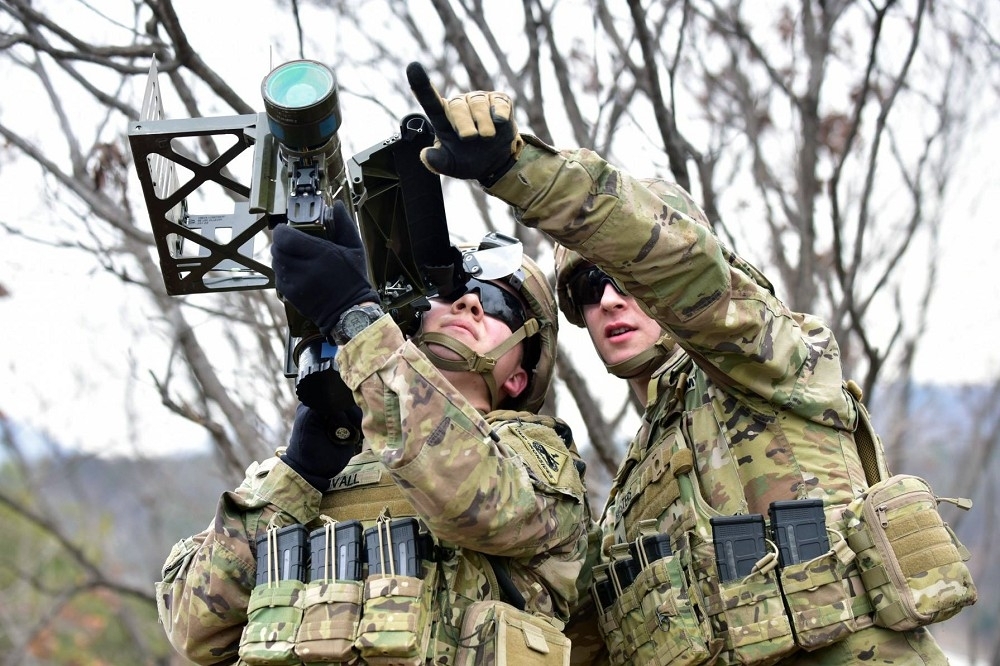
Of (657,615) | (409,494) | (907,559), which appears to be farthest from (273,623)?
(907,559)

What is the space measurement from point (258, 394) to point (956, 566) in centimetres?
399

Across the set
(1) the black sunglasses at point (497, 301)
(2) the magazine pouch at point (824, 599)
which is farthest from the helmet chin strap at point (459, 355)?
(2) the magazine pouch at point (824, 599)

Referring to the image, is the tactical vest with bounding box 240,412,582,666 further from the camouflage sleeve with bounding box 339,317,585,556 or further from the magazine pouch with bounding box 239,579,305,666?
the camouflage sleeve with bounding box 339,317,585,556

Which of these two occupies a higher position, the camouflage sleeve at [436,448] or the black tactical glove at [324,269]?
the black tactical glove at [324,269]

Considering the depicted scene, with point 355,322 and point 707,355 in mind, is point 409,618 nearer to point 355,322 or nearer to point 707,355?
point 355,322

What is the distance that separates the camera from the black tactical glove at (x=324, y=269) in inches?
122

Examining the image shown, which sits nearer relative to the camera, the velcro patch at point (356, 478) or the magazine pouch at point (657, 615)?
the magazine pouch at point (657, 615)

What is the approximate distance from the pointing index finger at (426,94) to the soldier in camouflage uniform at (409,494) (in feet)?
1.48

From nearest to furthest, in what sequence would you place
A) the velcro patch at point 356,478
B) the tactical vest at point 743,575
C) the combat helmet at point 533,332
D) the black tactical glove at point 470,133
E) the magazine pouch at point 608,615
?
the black tactical glove at point 470,133 → the tactical vest at point 743,575 → the velcro patch at point 356,478 → the magazine pouch at point 608,615 → the combat helmet at point 533,332

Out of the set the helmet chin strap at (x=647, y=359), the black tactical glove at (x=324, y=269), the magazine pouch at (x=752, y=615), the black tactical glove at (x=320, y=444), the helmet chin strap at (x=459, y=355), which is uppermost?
the black tactical glove at (x=324, y=269)

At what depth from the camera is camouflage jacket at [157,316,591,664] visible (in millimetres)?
3098

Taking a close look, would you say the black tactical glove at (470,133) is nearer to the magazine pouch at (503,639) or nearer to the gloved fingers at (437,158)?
the gloved fingers at (437,158)

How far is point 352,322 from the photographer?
319 centimetres

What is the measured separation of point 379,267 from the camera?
3873 millimetres
